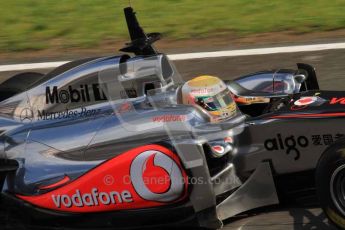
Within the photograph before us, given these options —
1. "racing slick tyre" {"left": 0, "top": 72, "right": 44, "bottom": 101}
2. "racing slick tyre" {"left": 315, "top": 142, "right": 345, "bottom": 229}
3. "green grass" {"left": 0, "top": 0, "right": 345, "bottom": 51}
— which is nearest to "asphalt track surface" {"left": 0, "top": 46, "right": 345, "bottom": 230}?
"green grass" {"left": 0, "top": 0, "right": 345, "bottom": 51}

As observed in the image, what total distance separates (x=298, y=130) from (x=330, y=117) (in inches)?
8.9

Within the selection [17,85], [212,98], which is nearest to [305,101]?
[212,98]

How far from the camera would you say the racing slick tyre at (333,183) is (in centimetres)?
416

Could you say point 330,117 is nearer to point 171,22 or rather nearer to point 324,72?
point 324,72

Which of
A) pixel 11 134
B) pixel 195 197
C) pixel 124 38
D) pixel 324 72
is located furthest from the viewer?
pixel 124 38

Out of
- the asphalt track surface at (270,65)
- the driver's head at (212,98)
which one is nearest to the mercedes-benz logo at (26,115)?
the driver's head at (212,98)

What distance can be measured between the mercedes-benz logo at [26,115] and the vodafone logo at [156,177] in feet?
4.83

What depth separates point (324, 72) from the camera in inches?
321

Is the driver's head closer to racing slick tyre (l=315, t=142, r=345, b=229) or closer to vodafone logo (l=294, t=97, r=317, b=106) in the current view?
vodafone logo (l=294, t=97, r=317, b=106)

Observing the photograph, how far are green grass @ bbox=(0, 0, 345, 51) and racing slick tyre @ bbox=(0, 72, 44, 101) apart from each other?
3.60m

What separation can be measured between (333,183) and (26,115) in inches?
105

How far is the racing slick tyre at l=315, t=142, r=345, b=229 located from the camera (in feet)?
13.7

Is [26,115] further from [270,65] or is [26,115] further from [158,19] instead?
[158,19]

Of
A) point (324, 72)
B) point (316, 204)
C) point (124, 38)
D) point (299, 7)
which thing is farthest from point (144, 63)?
point (299, 7)
